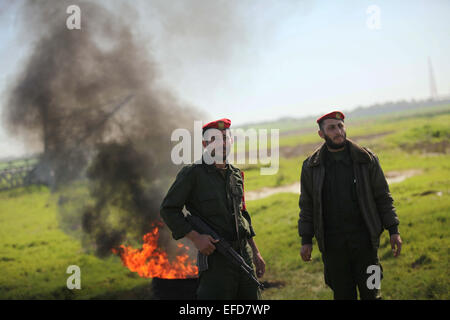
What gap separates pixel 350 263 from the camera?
3.55m

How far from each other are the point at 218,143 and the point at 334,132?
1.18m

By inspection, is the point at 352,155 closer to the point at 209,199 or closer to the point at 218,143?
the point at 218,143

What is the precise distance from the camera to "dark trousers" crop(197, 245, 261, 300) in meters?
3.36

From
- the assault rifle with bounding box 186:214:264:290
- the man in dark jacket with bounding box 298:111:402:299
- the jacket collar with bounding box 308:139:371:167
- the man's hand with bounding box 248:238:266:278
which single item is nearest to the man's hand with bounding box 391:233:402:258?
the man in dark jacket with bounding box 298:111:402:299

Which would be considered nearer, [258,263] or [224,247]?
[224,247]

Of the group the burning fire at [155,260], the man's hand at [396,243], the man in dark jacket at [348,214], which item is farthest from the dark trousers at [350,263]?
the burning fire at [155,260]

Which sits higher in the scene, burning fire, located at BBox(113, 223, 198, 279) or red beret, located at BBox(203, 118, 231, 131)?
red beret, located at BBox(203, 118, 231, 131)

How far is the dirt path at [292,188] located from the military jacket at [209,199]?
1397 centimetres

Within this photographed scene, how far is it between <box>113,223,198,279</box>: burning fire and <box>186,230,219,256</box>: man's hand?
17.5ft

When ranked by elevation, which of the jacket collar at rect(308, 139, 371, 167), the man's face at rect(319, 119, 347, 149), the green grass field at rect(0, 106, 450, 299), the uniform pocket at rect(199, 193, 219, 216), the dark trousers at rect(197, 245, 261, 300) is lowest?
the green grass field at rect(0, 106, 450, 299)

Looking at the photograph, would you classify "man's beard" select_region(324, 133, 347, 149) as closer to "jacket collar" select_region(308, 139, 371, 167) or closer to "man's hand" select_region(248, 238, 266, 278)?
"jacket collar" select_region(308, 139, 371, 167)

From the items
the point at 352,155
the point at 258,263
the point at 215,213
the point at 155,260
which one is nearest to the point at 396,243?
the point at 352,155

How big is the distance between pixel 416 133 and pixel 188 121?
76.7ft

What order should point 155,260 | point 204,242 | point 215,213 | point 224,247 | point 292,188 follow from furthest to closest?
point 292,188
point 155,260
point 215,213
point 224,247
point 204,242
